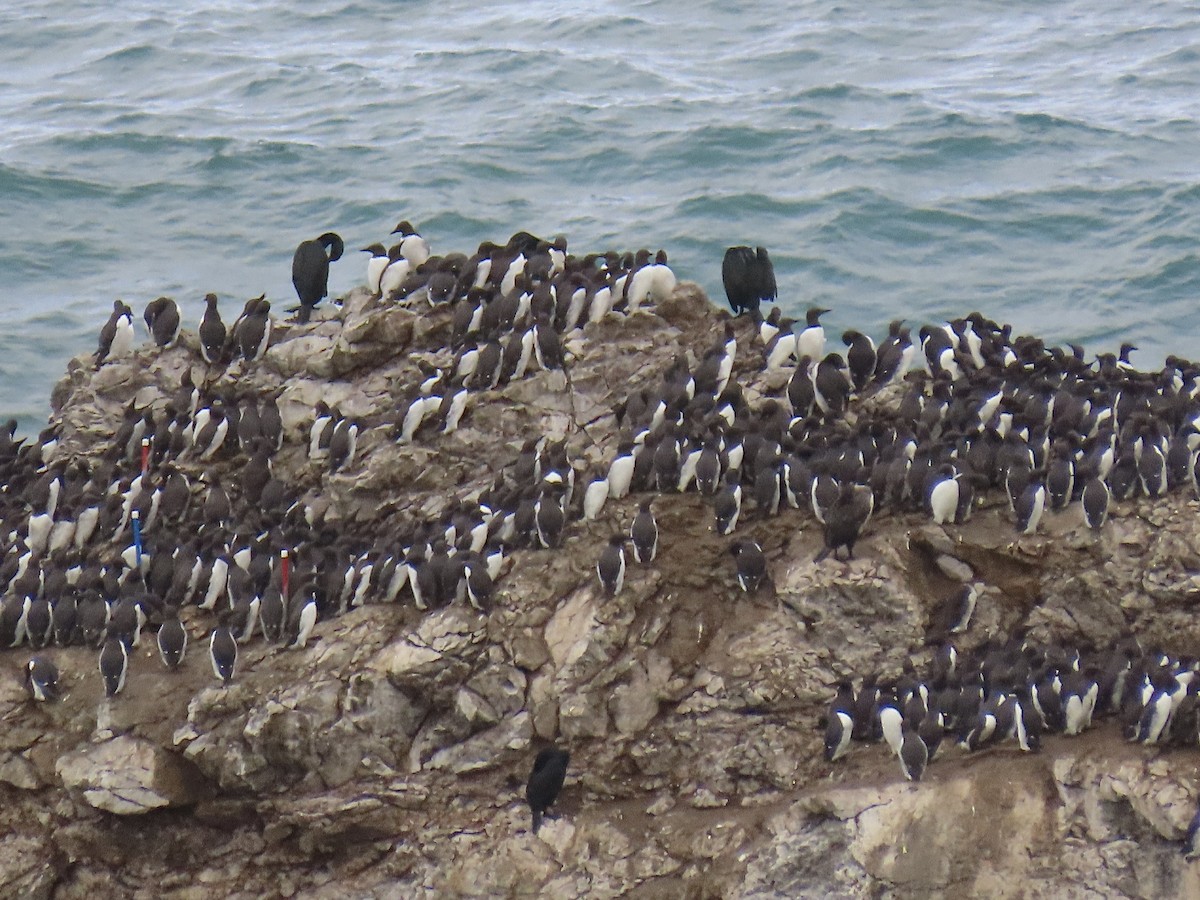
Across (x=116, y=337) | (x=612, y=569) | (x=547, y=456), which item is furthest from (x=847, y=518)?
(x=116, y=337)

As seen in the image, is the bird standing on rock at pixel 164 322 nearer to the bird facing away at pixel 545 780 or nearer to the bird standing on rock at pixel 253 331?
the bird standing on rock at pixel 253 331

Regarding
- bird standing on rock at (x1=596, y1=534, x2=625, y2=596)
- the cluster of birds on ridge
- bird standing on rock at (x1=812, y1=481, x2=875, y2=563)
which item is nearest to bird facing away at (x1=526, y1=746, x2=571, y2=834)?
the cluster of birds on ridge

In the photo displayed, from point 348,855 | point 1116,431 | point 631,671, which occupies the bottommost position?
point 348,855

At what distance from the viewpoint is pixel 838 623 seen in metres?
13.3

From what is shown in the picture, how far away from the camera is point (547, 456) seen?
14.5 metres

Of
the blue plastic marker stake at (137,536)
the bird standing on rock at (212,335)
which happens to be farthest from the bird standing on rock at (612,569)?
the bird standing on rock at (212,335)

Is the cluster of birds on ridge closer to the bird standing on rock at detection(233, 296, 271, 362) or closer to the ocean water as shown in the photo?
the bird standing on rock at detection(233, 296, 271, 362)

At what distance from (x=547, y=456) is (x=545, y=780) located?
116 inches

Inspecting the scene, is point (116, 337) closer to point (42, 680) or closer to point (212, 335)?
point (212, 335)

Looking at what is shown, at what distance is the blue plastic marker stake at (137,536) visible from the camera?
1486 cm

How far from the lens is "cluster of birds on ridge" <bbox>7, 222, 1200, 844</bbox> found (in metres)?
13.7

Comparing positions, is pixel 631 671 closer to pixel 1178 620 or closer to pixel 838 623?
pixel 838 623

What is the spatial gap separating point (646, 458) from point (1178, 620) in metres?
4.13

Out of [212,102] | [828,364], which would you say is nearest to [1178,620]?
[828,364]
